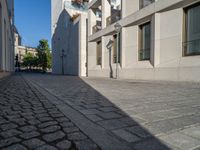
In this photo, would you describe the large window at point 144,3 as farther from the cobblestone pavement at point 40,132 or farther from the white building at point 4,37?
the cobblestone pavement at point 40,132

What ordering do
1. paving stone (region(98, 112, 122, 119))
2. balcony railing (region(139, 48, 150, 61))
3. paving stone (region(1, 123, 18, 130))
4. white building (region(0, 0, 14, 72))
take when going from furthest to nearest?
white building (region(0, 0, 14, 72)) → balcony railing (region(139, 48, 150, 61)) → paving stone (region(98, 112, 122, 119)) → paving stone (region(1, 123, 18, 130))

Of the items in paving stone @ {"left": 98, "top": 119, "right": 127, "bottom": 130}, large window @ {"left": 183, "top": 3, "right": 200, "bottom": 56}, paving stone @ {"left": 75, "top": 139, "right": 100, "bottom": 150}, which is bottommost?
paving stone @ {"left": 75, "top": 139, "right": 100, "bottom": 150}

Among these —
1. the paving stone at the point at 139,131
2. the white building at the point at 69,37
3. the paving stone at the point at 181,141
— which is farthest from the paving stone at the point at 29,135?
the white building at the point at 69,37

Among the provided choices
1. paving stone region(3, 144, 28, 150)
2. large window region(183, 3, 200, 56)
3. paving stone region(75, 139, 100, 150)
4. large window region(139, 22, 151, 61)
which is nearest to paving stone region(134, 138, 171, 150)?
paving stone region(75, 139, 100, 150)

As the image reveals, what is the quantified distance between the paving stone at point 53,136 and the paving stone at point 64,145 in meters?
0.15

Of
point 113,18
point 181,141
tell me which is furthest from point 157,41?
point 181,141

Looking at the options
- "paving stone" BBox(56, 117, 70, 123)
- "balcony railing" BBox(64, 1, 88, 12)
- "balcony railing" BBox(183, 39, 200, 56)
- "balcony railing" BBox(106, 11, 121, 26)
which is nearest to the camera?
"paving stone" BBox(56, 117, 70, 123)

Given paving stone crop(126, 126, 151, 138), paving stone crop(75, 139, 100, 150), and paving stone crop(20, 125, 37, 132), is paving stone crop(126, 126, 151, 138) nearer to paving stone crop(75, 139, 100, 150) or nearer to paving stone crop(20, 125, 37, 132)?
paving stone crop(75, 139, 100, 150)

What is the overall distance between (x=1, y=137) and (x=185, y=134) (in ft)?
7.75

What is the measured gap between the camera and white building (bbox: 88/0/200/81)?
9422 mm

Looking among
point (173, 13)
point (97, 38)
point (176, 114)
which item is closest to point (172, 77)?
point (173, 13)

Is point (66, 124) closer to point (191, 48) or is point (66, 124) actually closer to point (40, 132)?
point (40, 132)

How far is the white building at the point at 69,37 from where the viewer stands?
75.3 feet

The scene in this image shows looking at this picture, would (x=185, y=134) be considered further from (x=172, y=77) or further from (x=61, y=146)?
(x=172, y=77)
